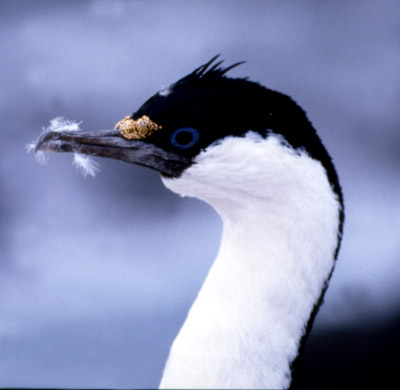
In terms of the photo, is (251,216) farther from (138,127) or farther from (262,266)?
(138,127)

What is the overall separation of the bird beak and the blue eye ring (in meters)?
0.03

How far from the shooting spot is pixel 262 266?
66.9 inches

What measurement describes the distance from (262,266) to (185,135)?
385 mm

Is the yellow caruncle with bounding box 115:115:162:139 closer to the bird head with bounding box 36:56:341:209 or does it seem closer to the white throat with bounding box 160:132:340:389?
the bird head with bounding box 36:56:341:209

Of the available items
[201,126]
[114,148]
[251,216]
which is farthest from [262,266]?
[114,148]

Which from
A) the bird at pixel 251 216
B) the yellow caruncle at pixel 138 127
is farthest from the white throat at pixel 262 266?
the yellow caruncle at pixel 138 127

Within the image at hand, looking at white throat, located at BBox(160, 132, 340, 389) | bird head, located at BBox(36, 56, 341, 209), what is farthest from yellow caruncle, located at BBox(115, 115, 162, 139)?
white throat, located at BBox(160, 132, 340, 389)

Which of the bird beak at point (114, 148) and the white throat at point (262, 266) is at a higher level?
the bird beak at point (114, 148)

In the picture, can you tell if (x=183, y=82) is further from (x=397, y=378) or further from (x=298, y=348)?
(x=397, y=378)

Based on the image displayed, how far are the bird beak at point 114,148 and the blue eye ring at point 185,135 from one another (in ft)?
0.10

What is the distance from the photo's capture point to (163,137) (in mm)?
1764

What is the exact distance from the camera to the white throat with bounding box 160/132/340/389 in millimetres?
1662

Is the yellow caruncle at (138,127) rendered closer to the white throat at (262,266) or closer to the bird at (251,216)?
the bird at (251,216)

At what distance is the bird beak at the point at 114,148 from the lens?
1785mm
